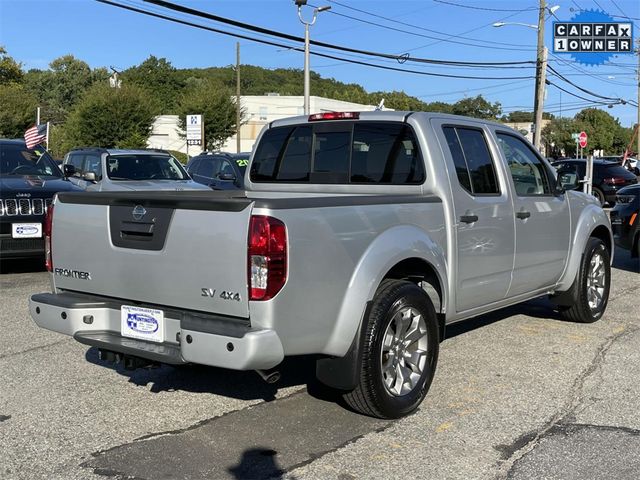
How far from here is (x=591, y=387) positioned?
5.04 metres

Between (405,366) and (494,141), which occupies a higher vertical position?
(494,141)

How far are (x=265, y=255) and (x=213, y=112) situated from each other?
53.2m

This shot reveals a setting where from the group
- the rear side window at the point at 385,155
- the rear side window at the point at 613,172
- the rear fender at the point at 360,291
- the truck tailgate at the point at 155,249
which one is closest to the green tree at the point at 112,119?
the rear side window at the point at 613,172

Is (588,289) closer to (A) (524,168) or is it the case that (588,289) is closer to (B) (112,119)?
(A) (524,168)

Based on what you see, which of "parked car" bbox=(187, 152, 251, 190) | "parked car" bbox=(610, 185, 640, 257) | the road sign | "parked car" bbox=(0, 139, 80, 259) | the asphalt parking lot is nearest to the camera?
the asphalt parking lot

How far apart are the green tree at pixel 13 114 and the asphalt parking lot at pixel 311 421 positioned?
5214 cm

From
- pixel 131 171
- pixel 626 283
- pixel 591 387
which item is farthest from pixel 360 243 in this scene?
pixel 131 171

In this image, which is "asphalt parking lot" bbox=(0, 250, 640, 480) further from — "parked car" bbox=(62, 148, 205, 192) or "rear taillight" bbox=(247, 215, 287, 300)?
"parked car" bbox=(62, 148, 205, 192)

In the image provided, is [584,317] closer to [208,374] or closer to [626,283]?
[626,283]

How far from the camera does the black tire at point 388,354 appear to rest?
405 centimetres

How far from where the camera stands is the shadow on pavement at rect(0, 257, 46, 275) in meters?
10.3

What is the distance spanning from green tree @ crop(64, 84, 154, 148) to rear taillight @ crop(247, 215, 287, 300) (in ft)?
149

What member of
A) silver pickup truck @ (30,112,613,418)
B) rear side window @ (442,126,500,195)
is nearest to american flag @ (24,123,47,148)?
silver pickup truck @ (30,112,613,418)

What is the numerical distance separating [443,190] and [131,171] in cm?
882
